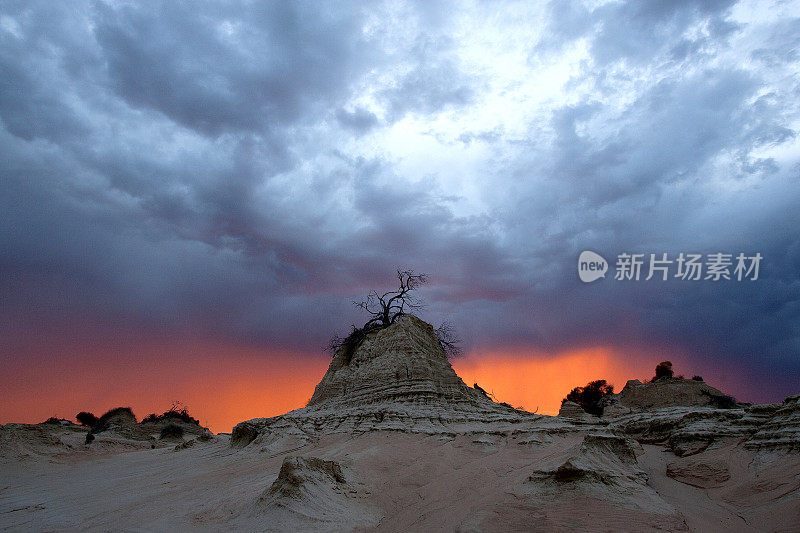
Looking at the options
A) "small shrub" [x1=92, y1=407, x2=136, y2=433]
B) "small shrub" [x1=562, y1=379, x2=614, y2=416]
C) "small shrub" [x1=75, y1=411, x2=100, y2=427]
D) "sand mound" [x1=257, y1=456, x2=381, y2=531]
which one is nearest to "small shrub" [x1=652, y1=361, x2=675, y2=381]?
"small shrub" [x1=562, y1=379, x2=614, y2=416]

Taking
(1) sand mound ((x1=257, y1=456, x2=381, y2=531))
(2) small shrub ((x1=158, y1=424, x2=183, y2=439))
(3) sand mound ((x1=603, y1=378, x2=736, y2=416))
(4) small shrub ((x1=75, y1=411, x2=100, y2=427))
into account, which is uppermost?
(3) sand mound ((x1=603, y1=378, x2=736, y2=416))

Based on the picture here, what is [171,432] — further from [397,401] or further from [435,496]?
[435,496]

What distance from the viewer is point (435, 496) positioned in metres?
7.49

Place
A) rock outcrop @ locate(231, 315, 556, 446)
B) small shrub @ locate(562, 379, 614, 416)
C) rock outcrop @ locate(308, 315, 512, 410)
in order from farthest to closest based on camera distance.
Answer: small shrub @ locate(562, 379, 614, 416)
rock outcrop @ locate(308, 315, 512, 410)
rock outcrop @ locate(231, 315, 556, 446)

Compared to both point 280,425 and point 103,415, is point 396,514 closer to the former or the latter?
point 280,425

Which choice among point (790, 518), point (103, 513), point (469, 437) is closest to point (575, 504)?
point (790, 518)

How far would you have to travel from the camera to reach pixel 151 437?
29469 millimetres

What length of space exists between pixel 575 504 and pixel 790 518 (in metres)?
3.08

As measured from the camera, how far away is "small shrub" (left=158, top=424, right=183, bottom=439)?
1143 inches

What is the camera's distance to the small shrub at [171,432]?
95.2 feet

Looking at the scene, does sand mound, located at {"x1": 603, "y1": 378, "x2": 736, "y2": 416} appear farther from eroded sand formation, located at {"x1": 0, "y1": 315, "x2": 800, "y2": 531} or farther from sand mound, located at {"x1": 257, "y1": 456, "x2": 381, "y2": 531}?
sand mound, located at {"x1": 257, "y1": 456, "x2": 381, "y2": 531}

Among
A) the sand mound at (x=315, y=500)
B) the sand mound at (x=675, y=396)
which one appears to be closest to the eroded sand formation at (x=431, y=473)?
the sand mound at (x=315, y=500)

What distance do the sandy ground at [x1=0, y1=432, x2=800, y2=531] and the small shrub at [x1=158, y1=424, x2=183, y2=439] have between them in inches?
794

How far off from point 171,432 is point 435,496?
29459mm
